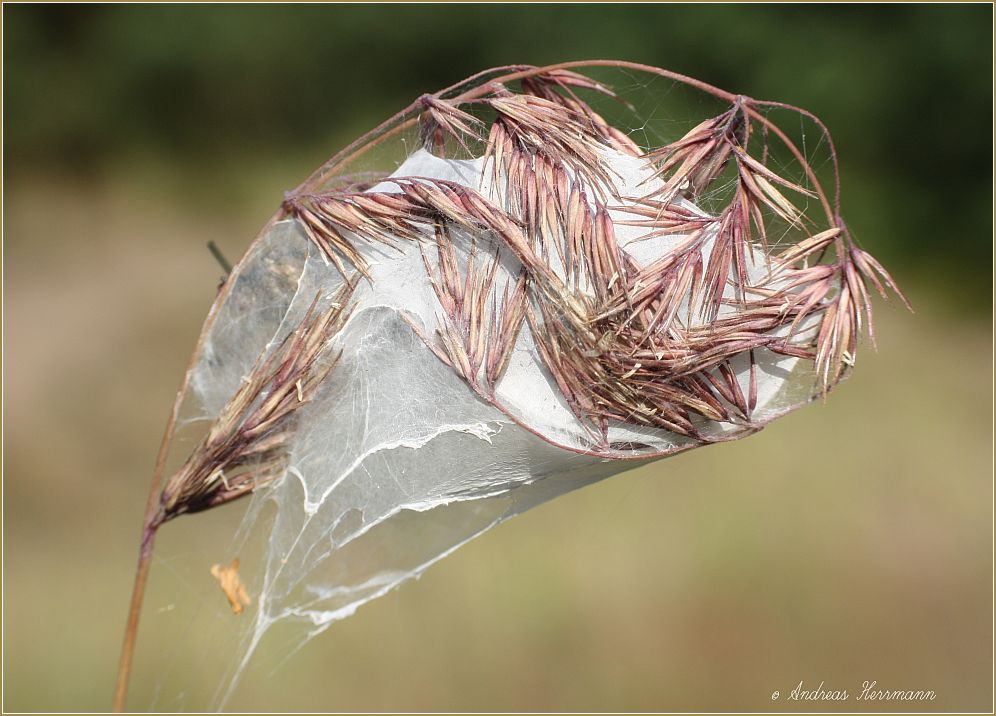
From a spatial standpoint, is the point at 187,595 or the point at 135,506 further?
the point at 135,506

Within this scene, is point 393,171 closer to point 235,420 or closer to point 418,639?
point 235,420

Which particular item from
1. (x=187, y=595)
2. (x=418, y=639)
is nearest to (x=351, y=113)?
(x=187, y=595)

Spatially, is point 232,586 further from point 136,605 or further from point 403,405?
point 403,405

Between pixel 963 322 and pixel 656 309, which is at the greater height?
pixel 656 309

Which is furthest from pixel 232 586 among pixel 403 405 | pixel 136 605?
pixel 403 405
